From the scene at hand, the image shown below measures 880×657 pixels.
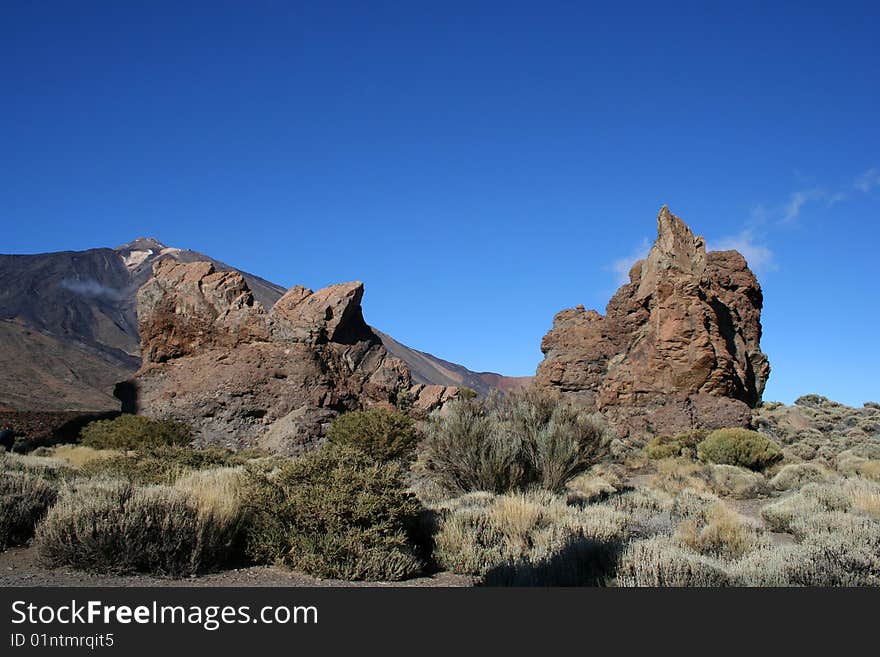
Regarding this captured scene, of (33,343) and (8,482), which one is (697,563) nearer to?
(8,482)

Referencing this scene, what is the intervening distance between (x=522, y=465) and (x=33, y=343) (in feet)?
366

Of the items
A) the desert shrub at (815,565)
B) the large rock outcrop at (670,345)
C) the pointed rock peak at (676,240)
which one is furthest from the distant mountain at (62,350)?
the pointed rock peak at (676,240)

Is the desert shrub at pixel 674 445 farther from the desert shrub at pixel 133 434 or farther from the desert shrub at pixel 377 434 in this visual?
the desert shrub at pixel 133 434

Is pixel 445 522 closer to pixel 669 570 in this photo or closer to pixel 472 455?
pixel 669 570

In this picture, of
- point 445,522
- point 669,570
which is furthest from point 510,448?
point 669,570

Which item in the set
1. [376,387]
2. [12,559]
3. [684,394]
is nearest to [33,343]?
[376,387]

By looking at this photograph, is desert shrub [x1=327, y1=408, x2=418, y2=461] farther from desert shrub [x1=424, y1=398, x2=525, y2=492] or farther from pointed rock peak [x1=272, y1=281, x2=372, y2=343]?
pointed rock peak [x1=272, y1=281, x2=372, y2=343]

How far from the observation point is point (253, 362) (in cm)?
2916

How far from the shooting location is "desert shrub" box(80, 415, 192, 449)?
22.7m

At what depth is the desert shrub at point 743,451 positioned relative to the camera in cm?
2108

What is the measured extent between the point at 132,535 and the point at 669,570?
208 inches

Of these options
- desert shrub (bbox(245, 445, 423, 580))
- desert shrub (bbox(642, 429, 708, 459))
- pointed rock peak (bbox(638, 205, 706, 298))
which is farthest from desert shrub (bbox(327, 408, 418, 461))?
pointed rock peak (bbox(638, 205, 706, 298))

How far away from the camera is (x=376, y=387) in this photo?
3105 centimetres

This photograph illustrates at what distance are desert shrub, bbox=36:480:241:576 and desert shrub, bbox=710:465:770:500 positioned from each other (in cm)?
1298
